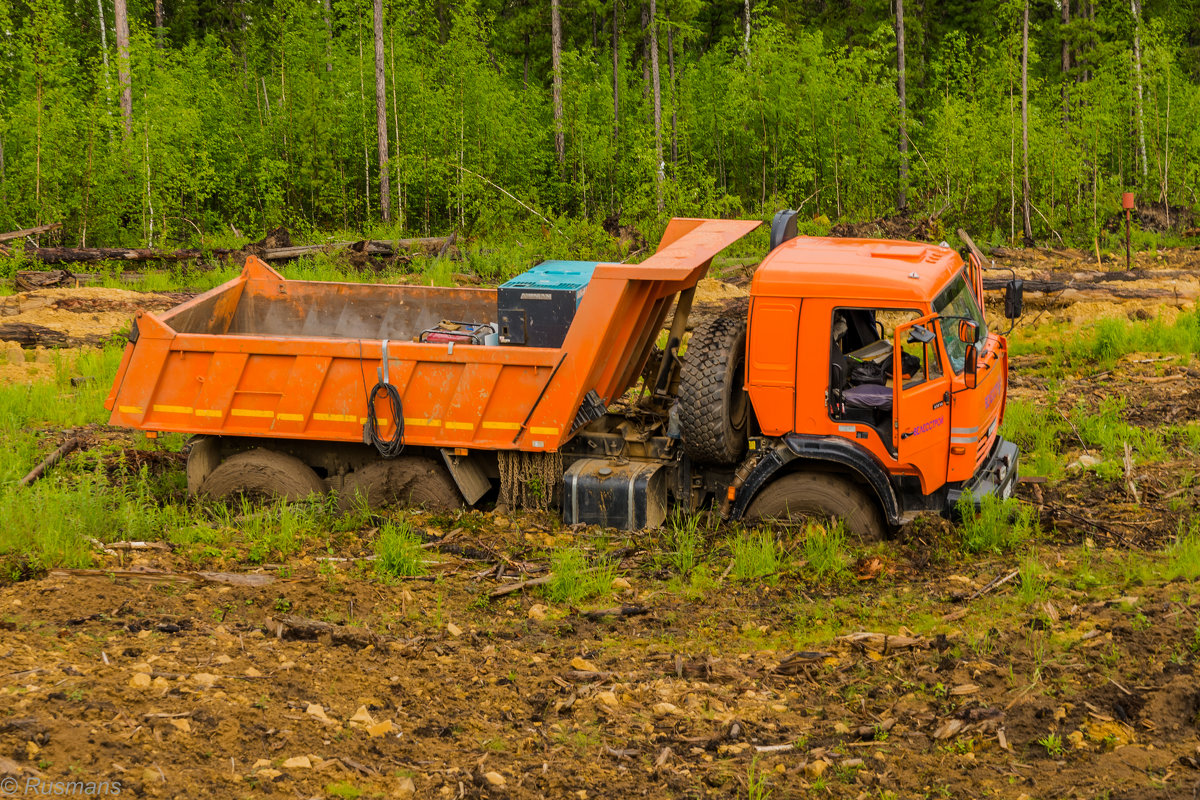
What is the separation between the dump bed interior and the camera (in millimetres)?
10492

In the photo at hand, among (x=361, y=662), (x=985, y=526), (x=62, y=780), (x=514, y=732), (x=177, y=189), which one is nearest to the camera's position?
(x=62, y=780)

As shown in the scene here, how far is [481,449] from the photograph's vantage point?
343 inches

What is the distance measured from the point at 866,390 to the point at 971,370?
737 millimetres

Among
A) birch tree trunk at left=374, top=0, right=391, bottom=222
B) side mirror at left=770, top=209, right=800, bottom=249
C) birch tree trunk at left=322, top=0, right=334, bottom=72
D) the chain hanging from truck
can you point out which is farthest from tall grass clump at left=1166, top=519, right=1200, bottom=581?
birch tree trunk at left=322, top=0, right=334, bottom=72

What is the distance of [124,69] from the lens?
2317cm

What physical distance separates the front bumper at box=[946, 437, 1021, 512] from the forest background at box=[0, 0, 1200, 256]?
14938 mm

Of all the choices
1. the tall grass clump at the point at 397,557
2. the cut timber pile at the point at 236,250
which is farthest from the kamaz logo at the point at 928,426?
the cut timber pile at the point at 236,250

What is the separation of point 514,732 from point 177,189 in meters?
23.1

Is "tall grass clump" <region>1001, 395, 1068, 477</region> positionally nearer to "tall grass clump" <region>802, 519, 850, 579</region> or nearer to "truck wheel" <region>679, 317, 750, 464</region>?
"tall grass clump" <region>802, 519, 850, 579</region>

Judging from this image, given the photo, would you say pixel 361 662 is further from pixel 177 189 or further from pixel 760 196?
pixel 760 196

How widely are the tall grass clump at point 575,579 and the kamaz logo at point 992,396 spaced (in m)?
2.95

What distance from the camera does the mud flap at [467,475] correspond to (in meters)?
8.73

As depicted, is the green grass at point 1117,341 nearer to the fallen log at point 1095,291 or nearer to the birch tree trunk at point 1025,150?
the fallen log at point 1095,291

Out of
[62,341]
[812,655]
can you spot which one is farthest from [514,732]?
[62,341]
